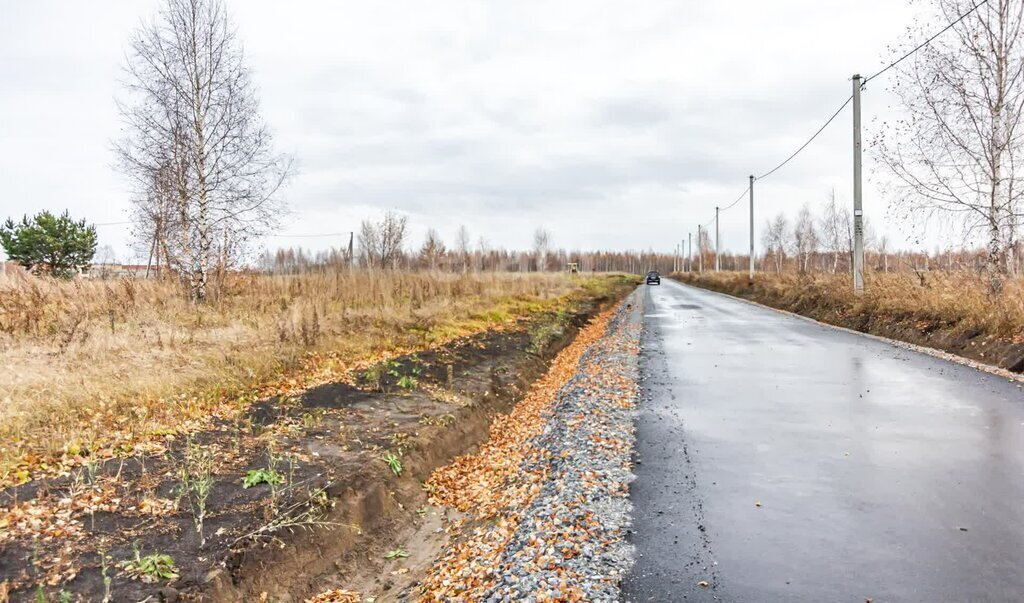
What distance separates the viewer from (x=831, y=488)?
498 cm

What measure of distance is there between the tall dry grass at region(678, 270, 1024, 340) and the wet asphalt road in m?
3.38

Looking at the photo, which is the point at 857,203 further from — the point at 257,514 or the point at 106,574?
the point at 106,574

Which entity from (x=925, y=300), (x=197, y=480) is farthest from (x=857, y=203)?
(x=197, y=480)

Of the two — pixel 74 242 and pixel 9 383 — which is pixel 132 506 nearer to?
pixel 9 383

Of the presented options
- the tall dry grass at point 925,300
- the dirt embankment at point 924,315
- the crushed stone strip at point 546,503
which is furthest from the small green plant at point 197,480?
the tall dry grass at point 925,300

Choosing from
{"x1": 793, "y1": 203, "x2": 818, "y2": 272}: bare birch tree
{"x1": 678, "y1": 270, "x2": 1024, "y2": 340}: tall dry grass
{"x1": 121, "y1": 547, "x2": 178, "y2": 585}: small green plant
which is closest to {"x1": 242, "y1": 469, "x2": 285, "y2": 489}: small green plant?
{"x1": 121, "y1": 547, "x2": 178, "y2": 585}: small green plant

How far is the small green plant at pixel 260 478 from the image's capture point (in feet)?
17.2

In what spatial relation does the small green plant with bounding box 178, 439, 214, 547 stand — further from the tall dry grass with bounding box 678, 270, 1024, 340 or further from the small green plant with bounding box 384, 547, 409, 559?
the tall dry grass with bounding box 678, 270, 1024, 340

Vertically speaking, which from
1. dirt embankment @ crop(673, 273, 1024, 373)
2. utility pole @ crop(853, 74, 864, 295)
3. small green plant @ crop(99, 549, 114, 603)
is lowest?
small green plant @ crop(99, 549, 114, 603)

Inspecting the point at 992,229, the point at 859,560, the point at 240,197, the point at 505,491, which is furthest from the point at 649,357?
the point at 240,197

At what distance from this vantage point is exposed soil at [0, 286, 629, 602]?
380cm

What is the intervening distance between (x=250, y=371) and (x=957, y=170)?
59.0ft

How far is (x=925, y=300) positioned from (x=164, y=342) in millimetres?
18261

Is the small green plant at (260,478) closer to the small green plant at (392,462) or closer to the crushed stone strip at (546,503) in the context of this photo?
the small green plant at (392,462)
